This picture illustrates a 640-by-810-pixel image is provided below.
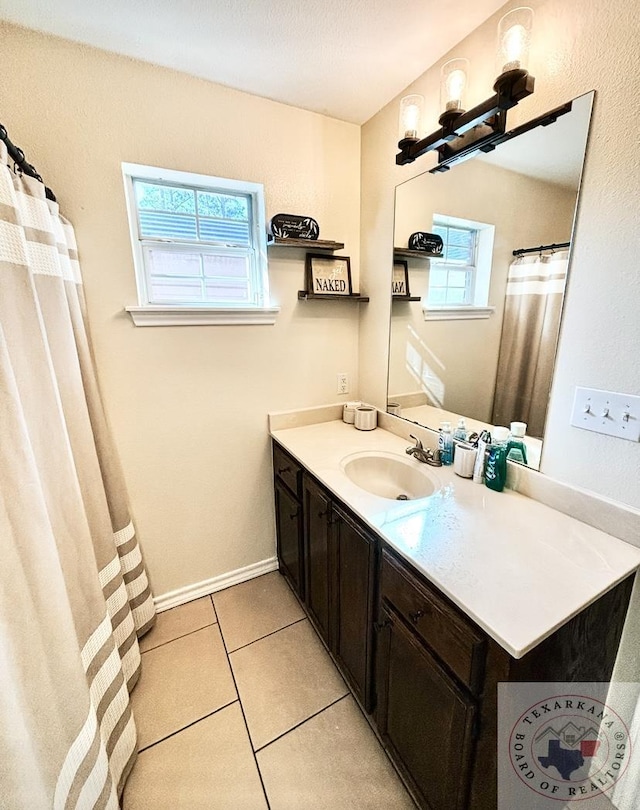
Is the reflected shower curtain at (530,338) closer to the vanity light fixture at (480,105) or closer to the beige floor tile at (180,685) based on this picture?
the vanity light fixture at (480,105)

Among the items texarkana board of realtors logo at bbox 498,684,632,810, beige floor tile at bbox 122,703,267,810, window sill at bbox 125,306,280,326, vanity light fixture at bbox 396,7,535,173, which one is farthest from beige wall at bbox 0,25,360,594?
texarkana board of realtors logo at bbox 498,684,632,810

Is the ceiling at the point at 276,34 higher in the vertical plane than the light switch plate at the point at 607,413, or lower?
higher

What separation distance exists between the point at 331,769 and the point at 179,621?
978mm

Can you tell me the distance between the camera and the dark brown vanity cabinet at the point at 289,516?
165cm

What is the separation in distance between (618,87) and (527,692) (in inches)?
59.0

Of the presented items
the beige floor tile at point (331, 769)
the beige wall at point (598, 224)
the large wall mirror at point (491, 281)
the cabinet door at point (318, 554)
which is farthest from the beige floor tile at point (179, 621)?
the beige wall at point (598, 224)

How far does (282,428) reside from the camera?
1924 mm

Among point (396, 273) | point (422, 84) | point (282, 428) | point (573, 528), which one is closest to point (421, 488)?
point (573, 528)

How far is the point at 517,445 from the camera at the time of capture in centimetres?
125

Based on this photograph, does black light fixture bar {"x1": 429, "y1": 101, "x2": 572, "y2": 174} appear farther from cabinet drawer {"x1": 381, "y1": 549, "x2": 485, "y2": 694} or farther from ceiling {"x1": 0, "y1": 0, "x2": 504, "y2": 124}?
cabinet drawer {"x1": 381, "y1": 549, "x2": 485, "y2": 694}

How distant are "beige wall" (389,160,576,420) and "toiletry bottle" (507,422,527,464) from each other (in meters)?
0.13

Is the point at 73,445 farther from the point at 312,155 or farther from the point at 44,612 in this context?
the point at 312,155

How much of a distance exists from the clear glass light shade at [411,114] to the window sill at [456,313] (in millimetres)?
675

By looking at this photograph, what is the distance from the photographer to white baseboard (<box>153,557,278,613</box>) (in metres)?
1.83
